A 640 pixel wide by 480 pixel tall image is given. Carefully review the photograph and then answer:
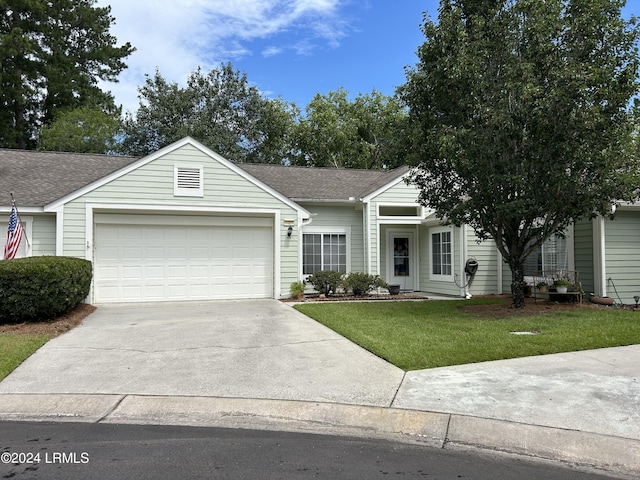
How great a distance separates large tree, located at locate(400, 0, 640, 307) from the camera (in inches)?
372

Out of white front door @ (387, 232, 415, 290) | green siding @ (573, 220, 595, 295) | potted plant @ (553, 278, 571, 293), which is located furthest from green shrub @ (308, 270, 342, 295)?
green siding @ (573, 220, 595, 295)

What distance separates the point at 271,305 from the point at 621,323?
7899 millimetres

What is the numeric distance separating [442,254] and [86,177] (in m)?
11.5

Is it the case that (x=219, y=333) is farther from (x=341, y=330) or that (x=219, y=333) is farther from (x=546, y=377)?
(x=546, y=377)

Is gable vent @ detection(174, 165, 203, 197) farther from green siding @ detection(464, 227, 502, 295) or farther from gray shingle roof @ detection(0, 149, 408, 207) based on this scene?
green siding @ detection(464, 227, 502, 295)

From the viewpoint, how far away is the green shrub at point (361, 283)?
14.2 metres

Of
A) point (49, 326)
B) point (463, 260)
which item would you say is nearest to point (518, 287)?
point (463, 260)

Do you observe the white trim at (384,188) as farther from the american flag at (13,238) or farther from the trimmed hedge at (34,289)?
the american flag at (13,238)

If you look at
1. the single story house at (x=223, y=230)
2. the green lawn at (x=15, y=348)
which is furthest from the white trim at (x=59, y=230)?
the green lawn at (x=15, y=348)

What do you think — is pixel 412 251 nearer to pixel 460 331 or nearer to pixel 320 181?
pixel 320 181

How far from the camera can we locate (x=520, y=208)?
970 cm

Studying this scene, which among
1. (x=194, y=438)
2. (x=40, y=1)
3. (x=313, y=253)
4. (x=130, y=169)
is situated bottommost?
(x=194, y=438)

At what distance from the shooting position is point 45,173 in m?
14.4

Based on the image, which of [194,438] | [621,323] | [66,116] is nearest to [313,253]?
[621,323]
